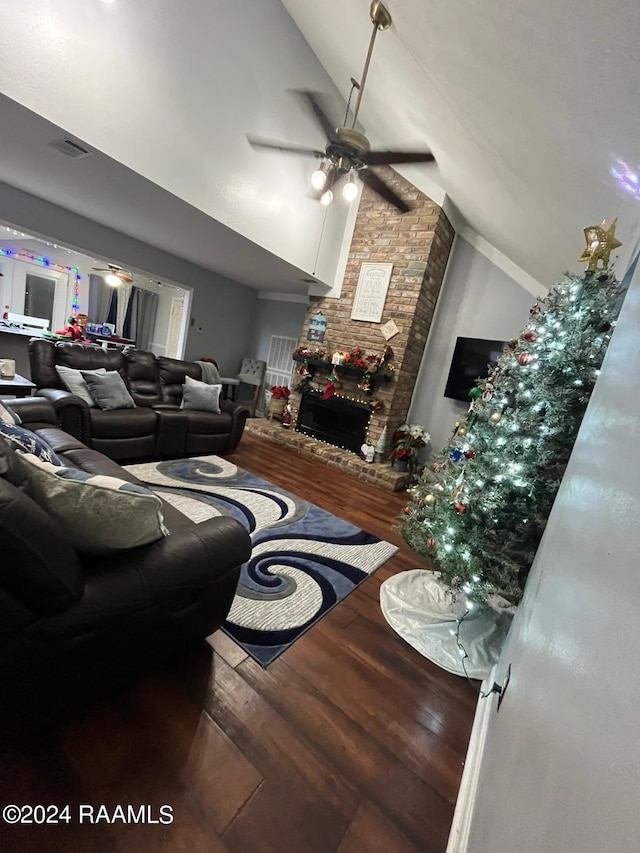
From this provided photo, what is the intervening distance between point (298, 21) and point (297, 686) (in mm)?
5072

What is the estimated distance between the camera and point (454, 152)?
254 cm

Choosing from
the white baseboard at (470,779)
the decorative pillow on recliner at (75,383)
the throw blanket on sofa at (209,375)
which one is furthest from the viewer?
the throw blanket on sofa at (209,375)

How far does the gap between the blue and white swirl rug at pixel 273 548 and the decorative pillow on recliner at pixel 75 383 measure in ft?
2.39

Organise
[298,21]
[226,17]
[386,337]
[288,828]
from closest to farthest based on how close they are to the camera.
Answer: [288,828]
[226,17]
[298,21]
[386,337]

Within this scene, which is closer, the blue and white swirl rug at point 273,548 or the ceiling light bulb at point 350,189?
the blue and white swirl rug at point 273,548

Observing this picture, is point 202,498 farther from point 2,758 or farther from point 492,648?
point 492,648

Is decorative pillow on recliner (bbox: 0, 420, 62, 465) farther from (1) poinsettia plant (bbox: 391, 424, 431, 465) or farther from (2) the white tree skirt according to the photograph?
(1) poinsettia plant (bbox: 391, 424, 431, 465)

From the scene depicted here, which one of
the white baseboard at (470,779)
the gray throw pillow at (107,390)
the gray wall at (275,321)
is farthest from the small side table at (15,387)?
the gray wall at (275,321)

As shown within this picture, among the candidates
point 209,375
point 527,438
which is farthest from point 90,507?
point 209,375

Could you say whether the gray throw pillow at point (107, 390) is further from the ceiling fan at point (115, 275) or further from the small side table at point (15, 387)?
the ceiling fan at point (115, 275)

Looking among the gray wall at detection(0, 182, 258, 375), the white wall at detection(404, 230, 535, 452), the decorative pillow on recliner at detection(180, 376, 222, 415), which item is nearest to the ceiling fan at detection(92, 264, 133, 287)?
the gray wall at detection(0, 182, 258, 375)

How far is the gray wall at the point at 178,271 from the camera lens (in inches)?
153

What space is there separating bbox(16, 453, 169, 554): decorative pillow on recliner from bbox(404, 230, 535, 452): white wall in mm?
4249

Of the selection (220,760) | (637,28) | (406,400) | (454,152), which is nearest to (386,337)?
(406,400)
